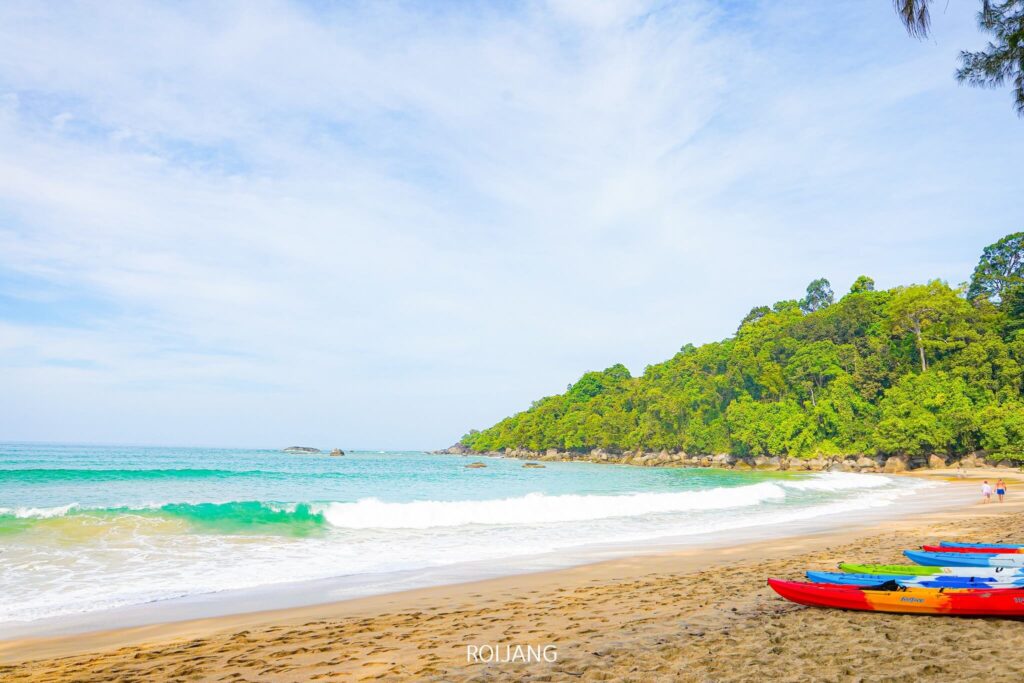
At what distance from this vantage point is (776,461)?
6259cm

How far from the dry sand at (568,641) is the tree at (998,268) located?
2589 inches

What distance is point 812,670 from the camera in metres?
4.28

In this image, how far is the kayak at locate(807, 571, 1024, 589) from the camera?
5.93 metres

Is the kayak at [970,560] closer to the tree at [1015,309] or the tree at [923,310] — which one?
A: the tree at [1015,309]

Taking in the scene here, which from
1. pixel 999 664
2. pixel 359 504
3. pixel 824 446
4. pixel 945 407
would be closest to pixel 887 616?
pixel 999 664

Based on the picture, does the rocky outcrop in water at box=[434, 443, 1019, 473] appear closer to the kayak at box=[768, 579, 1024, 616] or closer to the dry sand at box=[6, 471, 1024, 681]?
the kayak at box=[768, 579, 1024, 616]

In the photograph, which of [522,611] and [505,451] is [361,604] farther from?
[505,451]

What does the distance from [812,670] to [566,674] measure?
1785 mm

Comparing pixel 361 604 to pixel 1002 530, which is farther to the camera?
pixel 1002 530

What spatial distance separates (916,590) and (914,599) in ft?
Result: 0.35

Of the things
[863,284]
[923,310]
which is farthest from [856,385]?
[863,284]

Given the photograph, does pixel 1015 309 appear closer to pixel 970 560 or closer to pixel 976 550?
pixel 976 550

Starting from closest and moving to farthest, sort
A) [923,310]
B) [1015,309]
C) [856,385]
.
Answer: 1. [1015,309]
2. [923,310]
3. [856,385]

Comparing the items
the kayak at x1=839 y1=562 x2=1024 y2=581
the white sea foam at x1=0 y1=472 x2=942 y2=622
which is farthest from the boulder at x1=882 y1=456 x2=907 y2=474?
the kayak at x1=839 y1=562 x2=1024 y2=581
